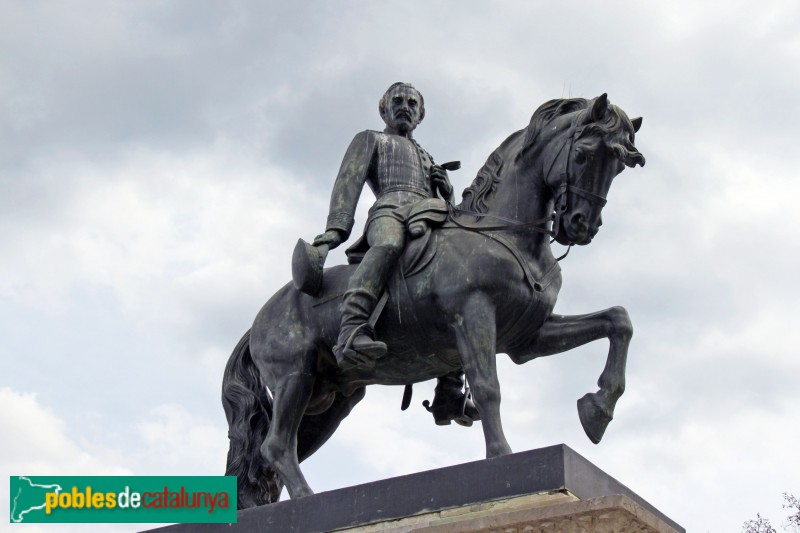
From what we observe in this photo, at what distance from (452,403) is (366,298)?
1506mm

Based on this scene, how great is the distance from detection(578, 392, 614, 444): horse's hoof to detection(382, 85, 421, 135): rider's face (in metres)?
3.16

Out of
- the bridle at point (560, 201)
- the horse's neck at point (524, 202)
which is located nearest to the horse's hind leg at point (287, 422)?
the bridle at point (560, 201)

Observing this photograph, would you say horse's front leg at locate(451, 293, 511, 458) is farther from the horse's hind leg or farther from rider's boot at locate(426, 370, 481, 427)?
the horse's hind leg

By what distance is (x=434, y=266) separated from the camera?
35.8ft

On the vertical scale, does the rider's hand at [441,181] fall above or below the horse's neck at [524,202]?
above

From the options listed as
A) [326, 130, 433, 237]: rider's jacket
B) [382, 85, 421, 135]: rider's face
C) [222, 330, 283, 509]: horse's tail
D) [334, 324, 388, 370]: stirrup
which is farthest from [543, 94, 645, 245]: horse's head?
[222, 330, 283, 509]: horse's tail

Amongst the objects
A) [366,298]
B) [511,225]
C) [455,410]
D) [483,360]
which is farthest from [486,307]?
Answer: [455,410]

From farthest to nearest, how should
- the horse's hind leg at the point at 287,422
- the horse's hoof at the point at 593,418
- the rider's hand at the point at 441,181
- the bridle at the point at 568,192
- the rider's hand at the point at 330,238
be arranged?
1. the rider's hand at the point at 441,181
2. the rider's hand at the point at 330,238
3. the horse's hind leg at the point at 287,422
4. the bridle at the point at 568,192
5. the horse's hoof at the point at 593,418

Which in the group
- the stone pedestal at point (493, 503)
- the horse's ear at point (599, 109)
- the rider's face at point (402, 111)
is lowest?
the stone pedestal at point (493, 503)

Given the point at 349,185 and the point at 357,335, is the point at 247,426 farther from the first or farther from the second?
the point at 349,185

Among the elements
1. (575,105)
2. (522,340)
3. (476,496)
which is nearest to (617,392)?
(522,340)

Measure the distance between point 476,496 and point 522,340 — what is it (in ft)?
6.05

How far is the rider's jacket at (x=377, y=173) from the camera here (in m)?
11.9

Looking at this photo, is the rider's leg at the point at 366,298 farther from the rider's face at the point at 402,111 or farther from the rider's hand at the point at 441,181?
the rider's face at the point at 402,111
